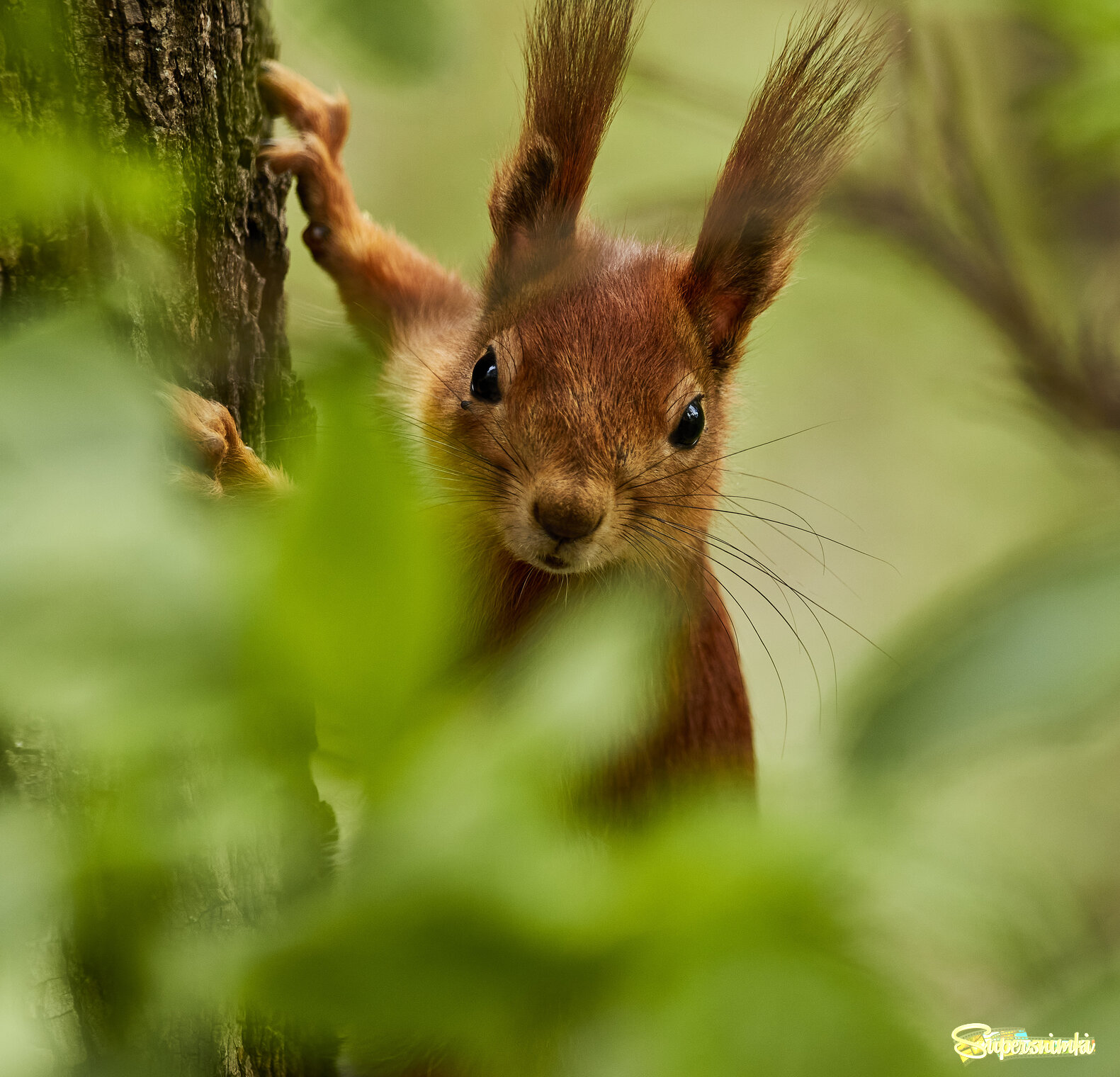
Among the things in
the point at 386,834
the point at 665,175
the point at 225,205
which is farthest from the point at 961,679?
the point at 665,175

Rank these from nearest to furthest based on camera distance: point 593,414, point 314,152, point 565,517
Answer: point 565,517
point 593,414
point 314,152

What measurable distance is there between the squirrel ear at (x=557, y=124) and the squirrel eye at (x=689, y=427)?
0.22m

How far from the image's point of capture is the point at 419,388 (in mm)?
1255

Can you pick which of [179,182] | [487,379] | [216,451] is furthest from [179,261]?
[487,379]

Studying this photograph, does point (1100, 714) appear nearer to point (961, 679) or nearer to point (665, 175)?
point (961, 679)

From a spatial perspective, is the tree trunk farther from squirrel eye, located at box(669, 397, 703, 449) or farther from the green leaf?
squirrel eye, located at box(669, 397, 703, 449)

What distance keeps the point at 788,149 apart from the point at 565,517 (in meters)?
0.34

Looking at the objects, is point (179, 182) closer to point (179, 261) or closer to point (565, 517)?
point (179, 261)

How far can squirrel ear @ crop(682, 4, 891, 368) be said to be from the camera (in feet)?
1.92

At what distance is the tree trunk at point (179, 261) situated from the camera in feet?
0.95

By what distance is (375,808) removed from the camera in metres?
0.22

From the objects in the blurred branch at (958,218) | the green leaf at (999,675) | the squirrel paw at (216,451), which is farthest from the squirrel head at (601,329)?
the green leaf at (999,675)

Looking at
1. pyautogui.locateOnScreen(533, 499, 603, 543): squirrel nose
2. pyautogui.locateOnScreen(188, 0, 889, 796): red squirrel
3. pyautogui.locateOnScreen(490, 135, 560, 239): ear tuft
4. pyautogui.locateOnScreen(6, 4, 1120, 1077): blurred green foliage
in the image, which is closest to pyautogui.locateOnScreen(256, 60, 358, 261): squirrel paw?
pyautogui.locateOnScreen(188, 0, 889, 796): red squirrel

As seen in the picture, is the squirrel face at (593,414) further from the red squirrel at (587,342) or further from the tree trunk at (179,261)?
the tree trunk at (179,261)
